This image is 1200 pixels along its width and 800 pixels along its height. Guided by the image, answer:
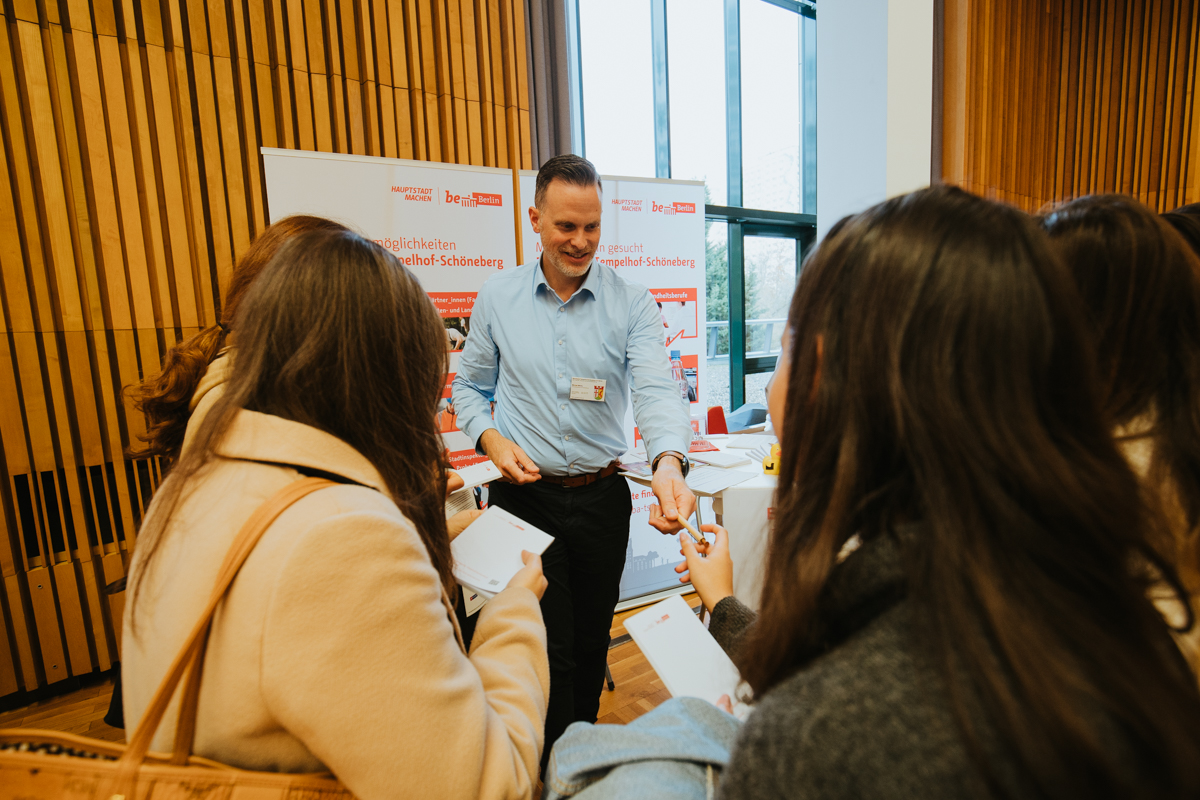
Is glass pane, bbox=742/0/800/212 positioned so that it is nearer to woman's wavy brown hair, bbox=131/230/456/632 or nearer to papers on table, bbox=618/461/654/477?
papers on table, bbox=618/461/654/477

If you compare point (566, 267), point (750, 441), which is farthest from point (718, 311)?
point (566, 267)

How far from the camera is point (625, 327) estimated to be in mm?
2229

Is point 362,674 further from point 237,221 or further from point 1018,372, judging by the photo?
A: point 237,221

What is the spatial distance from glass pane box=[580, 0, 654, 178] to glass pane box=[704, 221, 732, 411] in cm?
83

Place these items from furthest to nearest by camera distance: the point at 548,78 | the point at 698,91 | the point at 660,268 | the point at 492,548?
the point at 698,91 < the point at 548,78 < the point at 660,268 < the point at 492,548

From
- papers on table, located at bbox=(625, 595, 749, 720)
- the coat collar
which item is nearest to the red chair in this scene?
papers on table, located at bbox=(625, 595, 749, 720)

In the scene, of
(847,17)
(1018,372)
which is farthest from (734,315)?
(1018,372)

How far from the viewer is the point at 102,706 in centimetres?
260

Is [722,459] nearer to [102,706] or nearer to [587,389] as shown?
[587,389]

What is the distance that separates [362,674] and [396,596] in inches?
3.5

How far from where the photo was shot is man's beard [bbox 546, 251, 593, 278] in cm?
216

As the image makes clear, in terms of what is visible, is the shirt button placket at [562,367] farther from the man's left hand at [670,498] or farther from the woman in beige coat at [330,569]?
the woman in beige coat at [330,569]

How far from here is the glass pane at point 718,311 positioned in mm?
4820

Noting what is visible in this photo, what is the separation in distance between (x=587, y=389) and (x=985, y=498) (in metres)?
1.69
